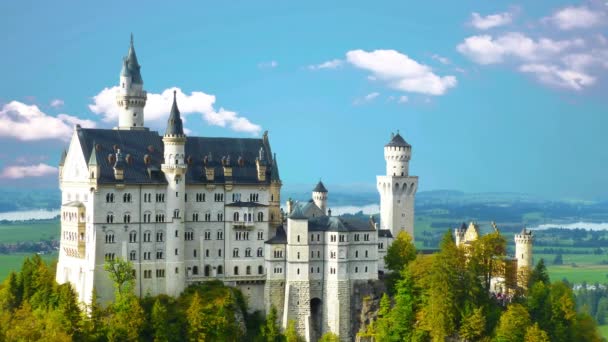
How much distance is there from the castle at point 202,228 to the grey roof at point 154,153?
0.37ft

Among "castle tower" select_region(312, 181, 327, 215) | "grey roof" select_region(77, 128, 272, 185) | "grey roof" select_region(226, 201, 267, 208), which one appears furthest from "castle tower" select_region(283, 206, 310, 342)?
"castle tower" select_region(312, 181, 327, 215)

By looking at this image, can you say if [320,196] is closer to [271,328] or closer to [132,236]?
[271,328]

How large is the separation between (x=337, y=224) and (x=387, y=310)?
9635 mm

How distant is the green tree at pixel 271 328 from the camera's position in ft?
362

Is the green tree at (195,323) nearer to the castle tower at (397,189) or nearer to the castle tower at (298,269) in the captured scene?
the castle tower at (298,269)

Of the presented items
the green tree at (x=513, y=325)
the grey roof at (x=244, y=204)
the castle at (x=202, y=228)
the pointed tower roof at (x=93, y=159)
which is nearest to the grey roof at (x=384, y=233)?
the castle at (x=202, y=228)

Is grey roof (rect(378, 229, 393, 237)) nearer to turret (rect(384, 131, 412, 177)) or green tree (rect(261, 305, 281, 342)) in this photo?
turret (rect(384, 131, 412, 177))

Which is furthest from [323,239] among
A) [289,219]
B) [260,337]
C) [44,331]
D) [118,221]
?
[44,331]

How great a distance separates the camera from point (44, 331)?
102562 mm

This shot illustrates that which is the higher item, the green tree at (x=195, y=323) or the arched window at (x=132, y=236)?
the arched window at (x=132, y=236)

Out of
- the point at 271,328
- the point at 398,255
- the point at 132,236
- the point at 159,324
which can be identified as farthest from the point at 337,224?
the point at 159,324

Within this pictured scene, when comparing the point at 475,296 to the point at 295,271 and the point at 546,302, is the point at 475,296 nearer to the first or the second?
the point at 546,302

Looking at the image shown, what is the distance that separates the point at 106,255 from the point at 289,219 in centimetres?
1815

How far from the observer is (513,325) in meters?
108
